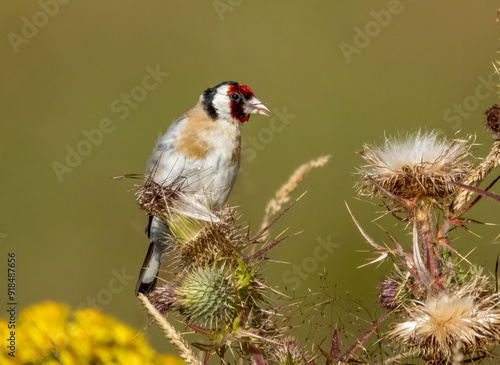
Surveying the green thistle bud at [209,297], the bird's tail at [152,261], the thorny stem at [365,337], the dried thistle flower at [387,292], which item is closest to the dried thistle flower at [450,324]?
the thorny stem at [365,337]

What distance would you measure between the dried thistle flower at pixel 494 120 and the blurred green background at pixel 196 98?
10.3ft

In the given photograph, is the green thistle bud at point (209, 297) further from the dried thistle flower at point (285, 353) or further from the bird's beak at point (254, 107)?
the bird's beak at point (254, 107)

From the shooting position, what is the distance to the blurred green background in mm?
5473

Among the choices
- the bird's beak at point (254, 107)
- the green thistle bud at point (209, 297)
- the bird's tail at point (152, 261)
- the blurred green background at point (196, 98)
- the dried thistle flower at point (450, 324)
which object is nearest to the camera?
the dried thistle flower at point (450, 324)

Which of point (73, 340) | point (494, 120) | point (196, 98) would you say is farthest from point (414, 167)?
point (196, 98)

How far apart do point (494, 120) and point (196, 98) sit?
5.19 metres

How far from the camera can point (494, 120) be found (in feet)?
4.89

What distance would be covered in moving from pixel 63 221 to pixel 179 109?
4.53 ft

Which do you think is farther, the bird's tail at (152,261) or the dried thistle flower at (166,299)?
the bird's tail at (152,261)

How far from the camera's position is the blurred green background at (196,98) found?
547 cm

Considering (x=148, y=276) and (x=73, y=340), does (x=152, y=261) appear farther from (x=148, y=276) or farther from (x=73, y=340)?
(x=73, y=340)

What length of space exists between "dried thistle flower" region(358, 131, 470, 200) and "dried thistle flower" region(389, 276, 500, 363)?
0.27 meters

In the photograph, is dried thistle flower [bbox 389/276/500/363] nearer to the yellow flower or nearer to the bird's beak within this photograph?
the yellow flower

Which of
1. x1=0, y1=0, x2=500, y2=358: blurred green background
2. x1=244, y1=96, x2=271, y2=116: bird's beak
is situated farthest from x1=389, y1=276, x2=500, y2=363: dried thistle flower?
x1=0, y1=0, x2=500, y2=358: blurred green background
